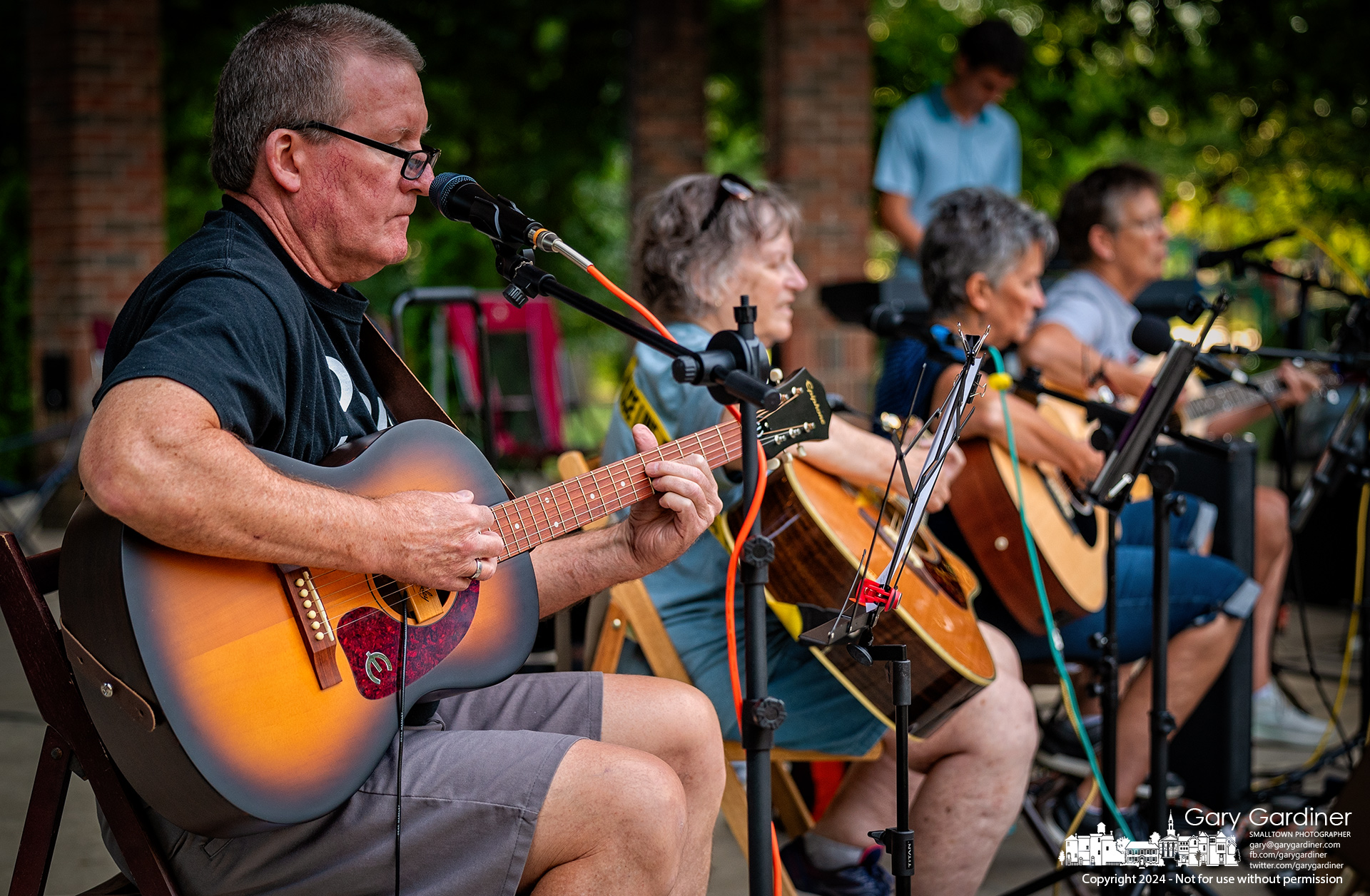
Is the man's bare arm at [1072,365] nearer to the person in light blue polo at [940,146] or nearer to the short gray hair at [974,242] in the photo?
the short gray hair at [974,242]

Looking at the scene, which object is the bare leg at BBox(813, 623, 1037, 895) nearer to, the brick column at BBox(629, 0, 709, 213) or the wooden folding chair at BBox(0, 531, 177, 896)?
the wooden folding chair at BBox(0, 531, 177, 896)

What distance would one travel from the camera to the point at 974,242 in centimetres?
303

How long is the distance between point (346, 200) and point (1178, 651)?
2313mm

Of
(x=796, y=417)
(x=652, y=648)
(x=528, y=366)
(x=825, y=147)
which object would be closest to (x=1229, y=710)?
(x=652, y=648)

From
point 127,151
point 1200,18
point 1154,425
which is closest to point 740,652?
point 1154,425

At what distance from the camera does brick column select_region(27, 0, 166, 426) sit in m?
6.44

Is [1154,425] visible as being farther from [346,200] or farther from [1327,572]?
[1327,572]

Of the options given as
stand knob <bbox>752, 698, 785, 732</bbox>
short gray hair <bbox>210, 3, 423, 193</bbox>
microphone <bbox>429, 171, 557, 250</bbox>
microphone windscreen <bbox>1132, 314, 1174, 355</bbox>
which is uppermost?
short gray hair <bbox>210, 3, 423, 193</bbox>

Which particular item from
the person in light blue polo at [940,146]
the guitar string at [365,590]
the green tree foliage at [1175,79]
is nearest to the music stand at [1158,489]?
the guitar string at [365,590]

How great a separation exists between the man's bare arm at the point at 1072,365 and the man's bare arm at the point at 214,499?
2345 millimetres

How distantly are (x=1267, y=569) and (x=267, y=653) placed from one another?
3270 millimetres

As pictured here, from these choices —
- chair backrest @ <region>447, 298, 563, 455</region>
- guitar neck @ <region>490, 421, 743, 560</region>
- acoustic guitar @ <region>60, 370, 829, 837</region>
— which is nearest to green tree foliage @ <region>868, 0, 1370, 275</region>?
chair backrest @ <region>447, 298, 563, 455</region>

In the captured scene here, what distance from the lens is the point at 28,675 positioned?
1604mm

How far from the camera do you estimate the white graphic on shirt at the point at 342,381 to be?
1821mm
